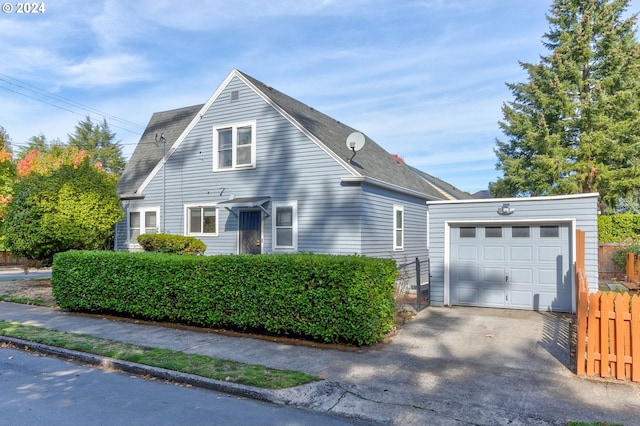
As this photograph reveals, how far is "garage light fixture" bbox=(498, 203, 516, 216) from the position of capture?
1022 centimetres

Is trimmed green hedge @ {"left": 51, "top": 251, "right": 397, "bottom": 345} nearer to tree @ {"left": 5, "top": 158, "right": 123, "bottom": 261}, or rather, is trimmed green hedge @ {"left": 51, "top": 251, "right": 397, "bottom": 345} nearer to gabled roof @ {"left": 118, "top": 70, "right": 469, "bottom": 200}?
tree @ {"left": 5, "top": 158, "right": 123, "bottom": 261}

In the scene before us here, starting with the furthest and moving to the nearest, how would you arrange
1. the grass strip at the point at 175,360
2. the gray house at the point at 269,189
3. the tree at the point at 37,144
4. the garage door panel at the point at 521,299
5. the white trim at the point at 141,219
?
the tree at the point at 37,144 < the white trim at the point at 141,219 < the gray house at the point at 269,189 < the garage door panel at the point at 521,299 < the grass strip at the point at 175,360

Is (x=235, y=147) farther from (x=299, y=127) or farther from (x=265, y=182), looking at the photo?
(x=299, y=127)

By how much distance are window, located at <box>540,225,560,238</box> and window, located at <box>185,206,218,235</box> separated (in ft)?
34.3

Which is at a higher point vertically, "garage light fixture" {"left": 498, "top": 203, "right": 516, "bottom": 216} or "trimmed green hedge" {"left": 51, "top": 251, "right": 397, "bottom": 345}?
"garage light fixture" {"left": 498, "top": 203, "right": 516, "bottom": 216}

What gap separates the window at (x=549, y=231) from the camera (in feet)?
32.6

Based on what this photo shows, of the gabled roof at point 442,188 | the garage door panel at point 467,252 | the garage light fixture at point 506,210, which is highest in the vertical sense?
the gabled roof at point 442,188

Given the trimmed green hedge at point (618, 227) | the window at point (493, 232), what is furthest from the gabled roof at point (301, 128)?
the trimmed green hedge at point (618, 227)

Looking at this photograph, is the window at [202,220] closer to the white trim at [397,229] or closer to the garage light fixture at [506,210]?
the white trim at [397,229]

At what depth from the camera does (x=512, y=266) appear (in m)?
10.4

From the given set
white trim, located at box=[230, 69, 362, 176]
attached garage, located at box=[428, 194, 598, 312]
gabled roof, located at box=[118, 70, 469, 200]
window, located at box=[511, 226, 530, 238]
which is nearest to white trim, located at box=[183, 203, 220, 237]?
gabled roof, located at box=[118, 70, 469, 200]

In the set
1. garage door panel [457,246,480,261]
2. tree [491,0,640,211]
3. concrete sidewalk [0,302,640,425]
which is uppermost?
tree [491,0,640,211]

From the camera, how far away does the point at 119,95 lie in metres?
25.6

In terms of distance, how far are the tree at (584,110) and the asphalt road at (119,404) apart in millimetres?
22090
